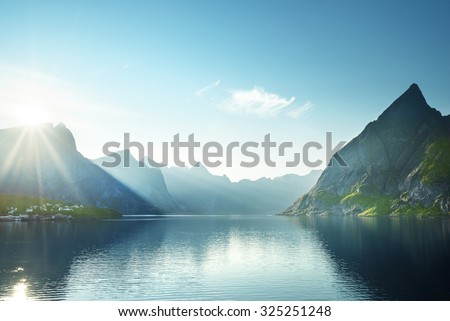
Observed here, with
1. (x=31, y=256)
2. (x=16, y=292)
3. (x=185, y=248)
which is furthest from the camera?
(x=185, y=248)

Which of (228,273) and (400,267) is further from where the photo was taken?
(400,267)

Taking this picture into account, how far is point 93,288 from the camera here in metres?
69.2

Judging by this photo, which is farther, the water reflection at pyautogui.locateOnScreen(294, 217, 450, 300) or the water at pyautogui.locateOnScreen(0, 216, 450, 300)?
the water at pyautogui.locateOnScreen(0, 216, 450, 300)

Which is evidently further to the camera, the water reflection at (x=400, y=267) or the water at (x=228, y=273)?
the water at (x=228, y=273)

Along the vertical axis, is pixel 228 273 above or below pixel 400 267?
below

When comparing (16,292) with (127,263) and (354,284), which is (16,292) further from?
(354,284)

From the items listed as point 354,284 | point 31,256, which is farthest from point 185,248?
point 354,284

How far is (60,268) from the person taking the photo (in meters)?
88.1
